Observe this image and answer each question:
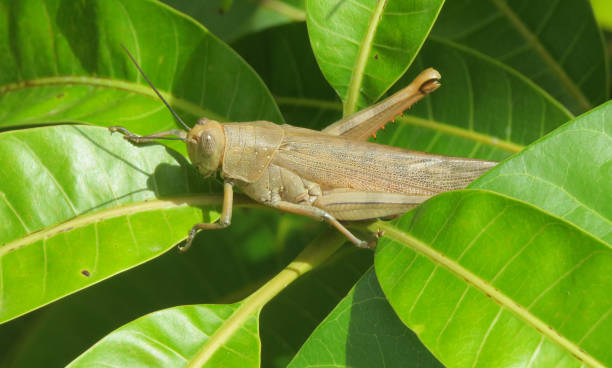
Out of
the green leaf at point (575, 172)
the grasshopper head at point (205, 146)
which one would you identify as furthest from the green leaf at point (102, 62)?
the green leaf at point (575, 172)

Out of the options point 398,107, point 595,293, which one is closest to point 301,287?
point 398,107

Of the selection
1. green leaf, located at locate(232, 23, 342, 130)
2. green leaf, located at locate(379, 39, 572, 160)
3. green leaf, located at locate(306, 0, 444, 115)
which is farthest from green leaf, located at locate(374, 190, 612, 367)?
green leaf, located at locate(232, 23, 342, 130)

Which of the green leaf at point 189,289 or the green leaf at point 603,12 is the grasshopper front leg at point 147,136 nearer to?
the green leaf at point 189,289

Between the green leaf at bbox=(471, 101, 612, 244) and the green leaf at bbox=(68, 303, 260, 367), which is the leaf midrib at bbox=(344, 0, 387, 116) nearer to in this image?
the green leaf at bbox=(471, 101, 612, 244)

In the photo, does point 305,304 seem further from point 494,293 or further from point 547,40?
point 547,40

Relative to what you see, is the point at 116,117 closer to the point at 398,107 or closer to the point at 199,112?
the point at 199,112
